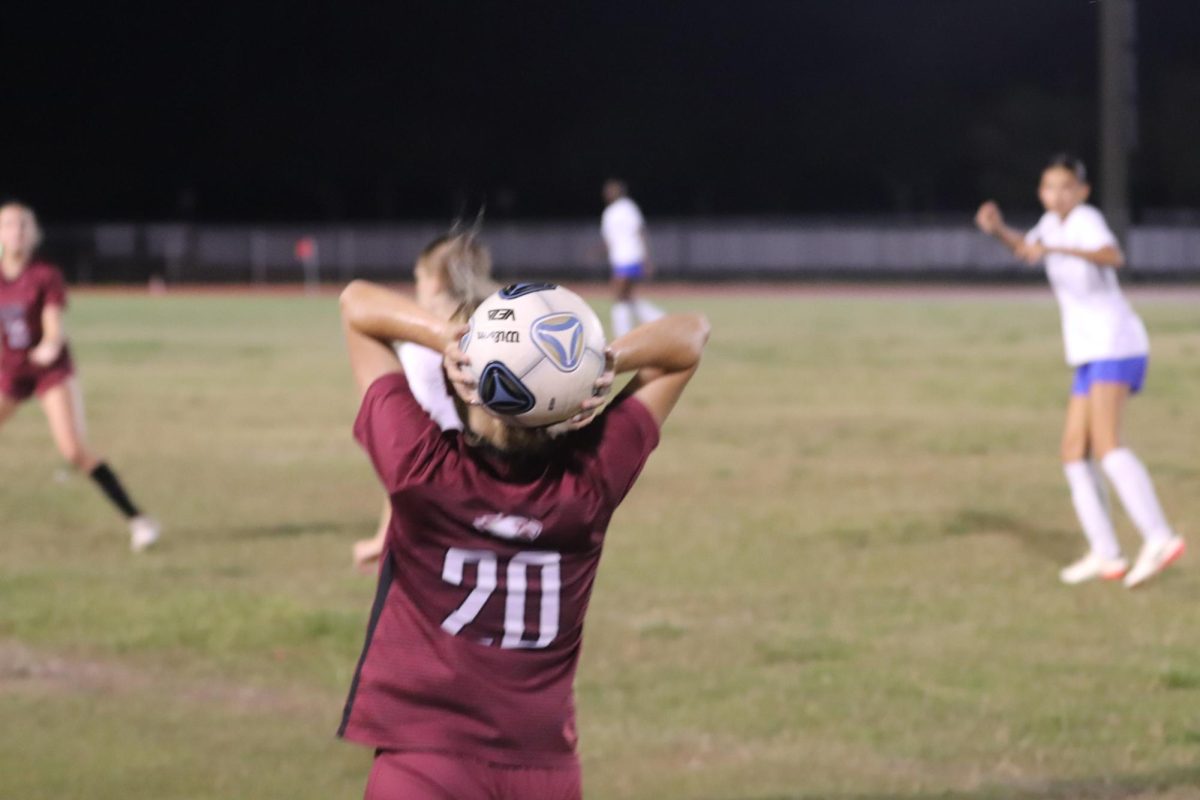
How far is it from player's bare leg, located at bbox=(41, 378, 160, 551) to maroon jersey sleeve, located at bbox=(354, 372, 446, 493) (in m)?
7.63

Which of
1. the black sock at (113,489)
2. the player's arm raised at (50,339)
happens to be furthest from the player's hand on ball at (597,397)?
the black sock at (113,489)

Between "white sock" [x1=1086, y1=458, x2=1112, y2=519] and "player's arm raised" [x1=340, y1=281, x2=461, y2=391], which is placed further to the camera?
"white sock" [x1=1086, y1=458, x2=1112, y2=519]

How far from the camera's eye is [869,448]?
1523 cm

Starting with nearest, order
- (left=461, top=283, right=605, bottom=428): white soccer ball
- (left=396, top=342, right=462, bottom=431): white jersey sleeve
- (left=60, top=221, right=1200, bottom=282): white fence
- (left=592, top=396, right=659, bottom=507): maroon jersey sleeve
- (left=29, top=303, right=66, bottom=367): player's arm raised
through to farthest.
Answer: (left=461, top=283, right=605, bottom=428): white soccer ball
(left=592, top=396, right=659, bottom=507): maroon jersey sleeve
(left=396, top=342, right=462, bottom=431): white jersey sleeve
(left=29, top=303, right=66, bottom=367): player's arm raised
(left=60, top=221, right=1200, bottom=282): white fence

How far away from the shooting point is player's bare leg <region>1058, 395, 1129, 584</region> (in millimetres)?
9203

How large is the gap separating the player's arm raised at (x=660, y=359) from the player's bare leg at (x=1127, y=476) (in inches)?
235

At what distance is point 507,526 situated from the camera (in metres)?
3.14

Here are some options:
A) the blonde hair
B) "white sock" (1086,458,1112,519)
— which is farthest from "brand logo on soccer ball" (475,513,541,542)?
"white sock" (1086,458,1112,519)

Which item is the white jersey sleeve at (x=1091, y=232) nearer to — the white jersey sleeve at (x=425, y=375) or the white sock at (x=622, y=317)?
the white jersey sleeve at (x=425, y=375)

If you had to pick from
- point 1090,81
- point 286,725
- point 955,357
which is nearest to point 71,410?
point 286,725

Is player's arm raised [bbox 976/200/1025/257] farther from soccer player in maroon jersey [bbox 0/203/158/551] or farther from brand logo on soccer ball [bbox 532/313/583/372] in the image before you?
brand logo on soccer ball [bbox 532/313/583/372]

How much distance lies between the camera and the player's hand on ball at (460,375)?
3.04 m

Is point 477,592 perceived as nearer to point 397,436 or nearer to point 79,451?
point 397,436

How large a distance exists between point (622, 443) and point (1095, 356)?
6.22 meters
